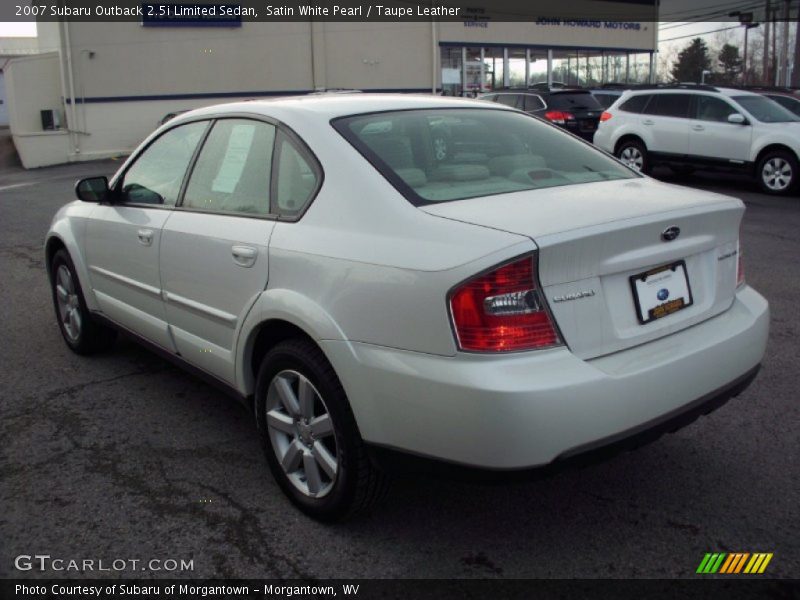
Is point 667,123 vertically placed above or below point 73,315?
above

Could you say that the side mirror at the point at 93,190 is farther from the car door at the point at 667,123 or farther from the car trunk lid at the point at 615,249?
the car door at the point at 667,123

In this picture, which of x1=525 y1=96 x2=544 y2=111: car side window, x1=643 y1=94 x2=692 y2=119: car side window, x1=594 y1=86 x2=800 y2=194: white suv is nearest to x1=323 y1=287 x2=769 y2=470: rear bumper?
x1=594 y1=86 x2=800 y2=194: white suv

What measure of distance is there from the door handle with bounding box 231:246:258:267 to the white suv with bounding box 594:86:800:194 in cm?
1119

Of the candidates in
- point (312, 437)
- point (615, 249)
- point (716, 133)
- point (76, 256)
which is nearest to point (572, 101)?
point (716, 133)

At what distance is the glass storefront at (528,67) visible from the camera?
31522 mm

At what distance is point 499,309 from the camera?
2.49 meters

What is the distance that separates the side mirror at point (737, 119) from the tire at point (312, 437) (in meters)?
11.6

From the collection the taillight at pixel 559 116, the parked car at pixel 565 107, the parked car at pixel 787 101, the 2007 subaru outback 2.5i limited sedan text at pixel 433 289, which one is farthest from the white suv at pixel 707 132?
the 2007 subaru outback 2.5i limited sedan text at pixel 433 289

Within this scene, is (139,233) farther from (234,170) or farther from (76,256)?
(76,256)

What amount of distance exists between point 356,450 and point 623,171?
1.89 m

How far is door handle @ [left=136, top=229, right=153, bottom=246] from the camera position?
13.2 ft

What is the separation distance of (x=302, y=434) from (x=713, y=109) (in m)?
12.2
